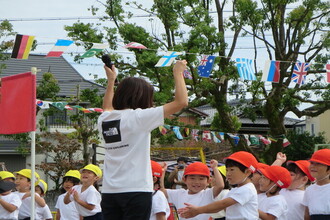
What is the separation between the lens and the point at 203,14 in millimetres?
19453

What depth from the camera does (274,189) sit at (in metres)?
6.94

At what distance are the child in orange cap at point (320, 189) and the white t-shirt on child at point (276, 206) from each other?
32 cm

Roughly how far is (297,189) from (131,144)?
3633mm

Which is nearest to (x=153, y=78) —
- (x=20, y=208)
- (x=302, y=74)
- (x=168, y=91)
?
(x=168, y=91)

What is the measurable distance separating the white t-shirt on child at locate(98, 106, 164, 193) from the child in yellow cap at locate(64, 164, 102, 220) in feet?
14.7

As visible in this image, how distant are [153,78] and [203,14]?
2.86 metres

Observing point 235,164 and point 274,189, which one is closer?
point 235,164

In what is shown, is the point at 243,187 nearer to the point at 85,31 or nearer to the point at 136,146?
the point at 136,146

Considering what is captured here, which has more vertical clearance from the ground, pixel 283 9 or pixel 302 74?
pixel 283 9

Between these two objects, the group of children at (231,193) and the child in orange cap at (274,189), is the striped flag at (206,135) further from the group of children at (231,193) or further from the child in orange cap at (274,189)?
the child in orange cap at (274,189)

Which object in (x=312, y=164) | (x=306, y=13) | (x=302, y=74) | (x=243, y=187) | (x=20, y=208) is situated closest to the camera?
(x=243, y=187)

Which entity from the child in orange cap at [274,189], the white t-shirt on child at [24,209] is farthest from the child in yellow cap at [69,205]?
the child in orange cap at [274,189]

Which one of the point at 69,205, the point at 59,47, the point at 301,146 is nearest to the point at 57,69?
the point at 301,146

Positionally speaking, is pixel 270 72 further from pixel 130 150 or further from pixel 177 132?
pixel 130 150
